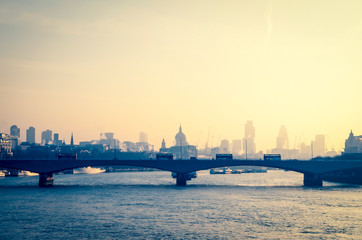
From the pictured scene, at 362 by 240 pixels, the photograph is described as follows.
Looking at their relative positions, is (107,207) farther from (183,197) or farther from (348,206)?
(348,206)

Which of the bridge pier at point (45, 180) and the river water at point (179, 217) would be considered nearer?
the river water at point (179, 217)

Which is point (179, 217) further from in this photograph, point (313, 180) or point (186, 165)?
point (313, 180)

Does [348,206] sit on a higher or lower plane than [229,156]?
lower

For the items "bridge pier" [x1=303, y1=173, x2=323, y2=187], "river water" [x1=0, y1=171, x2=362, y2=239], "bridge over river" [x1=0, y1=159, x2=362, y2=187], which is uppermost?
"bridge over river" [x1=0, y1=159, x2=362, y2=187]

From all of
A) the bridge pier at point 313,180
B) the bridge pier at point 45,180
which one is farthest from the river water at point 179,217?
the bridge pier at point 313,180

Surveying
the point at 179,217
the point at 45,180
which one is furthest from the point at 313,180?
the point at 45,180

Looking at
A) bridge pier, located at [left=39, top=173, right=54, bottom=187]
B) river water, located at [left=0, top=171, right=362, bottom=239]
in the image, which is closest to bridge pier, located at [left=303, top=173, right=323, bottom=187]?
river water, located at [left=0, top=171, right=362, bottom=239]

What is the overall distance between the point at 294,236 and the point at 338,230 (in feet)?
29.7

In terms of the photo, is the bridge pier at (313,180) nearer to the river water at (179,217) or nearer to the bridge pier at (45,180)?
the river water at (179,217)

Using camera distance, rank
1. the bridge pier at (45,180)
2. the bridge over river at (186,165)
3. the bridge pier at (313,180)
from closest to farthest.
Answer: the bridge pier at (45,180)
the bridge over river at (186,165)
the bridge pier at (313,180)

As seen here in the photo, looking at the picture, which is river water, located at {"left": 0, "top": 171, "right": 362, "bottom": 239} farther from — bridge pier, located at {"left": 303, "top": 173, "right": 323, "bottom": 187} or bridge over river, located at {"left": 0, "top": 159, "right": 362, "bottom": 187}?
bridge pier, located at {"left": 303, "top": 173, "right": 323, "bottom": 187}

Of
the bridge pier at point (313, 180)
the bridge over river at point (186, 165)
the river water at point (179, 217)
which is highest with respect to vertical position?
the bridge over river at point (186, 165)

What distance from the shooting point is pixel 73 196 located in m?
111

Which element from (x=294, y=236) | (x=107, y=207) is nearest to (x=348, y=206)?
(x=294, y=236)
